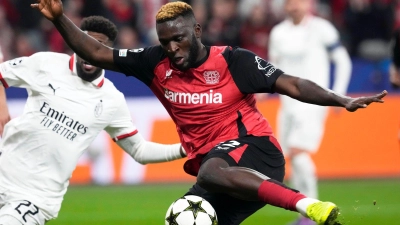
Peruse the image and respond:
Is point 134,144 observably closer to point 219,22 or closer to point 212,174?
point 212,174

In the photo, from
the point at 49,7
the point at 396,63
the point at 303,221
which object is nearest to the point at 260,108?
the point at 303,221

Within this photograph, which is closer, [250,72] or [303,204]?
[303,204]

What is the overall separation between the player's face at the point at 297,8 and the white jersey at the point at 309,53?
0.12 meters

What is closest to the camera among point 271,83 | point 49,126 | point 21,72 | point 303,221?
point 271,83

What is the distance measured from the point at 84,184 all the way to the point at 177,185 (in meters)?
1.40

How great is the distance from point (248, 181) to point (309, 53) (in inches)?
208

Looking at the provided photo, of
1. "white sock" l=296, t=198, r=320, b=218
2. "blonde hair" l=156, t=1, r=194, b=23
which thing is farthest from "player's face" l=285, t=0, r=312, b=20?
"white sock" l=296, t=198, r=320, b=218

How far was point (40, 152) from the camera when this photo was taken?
6.05 m

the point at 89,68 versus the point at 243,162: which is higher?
the point at 89,68

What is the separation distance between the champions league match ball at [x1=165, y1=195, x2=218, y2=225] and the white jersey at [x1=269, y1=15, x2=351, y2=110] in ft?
15.6

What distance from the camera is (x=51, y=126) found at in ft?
20.0

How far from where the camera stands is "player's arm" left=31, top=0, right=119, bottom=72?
18.0 feet

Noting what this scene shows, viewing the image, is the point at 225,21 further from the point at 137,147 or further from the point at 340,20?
the point at 137,147

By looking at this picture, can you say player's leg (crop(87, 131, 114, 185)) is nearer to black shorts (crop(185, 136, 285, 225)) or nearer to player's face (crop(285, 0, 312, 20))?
player's face (crop(285, 0, 312, 20))
